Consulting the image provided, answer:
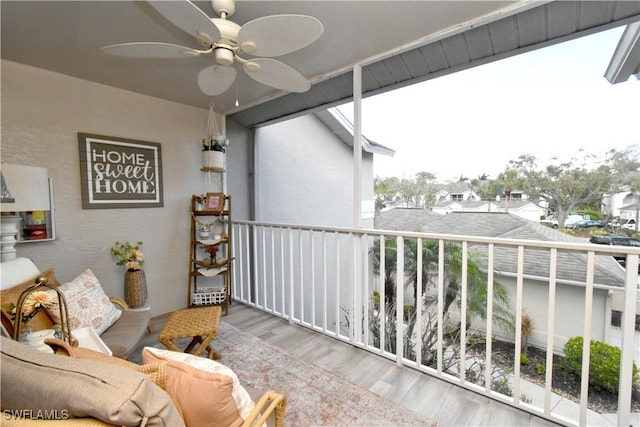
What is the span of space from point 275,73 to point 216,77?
41cm

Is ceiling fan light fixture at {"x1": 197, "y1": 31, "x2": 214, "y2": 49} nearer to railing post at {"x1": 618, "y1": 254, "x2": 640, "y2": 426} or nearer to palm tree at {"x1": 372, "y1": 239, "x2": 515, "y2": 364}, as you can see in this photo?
palm tree at {"x1": 372, "y1": 239, "x2": 515, "y2": 364}

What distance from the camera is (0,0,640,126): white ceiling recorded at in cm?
169

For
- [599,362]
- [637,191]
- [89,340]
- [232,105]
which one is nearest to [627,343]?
[599,362]

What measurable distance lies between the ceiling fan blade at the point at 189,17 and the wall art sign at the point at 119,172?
6.77 ft

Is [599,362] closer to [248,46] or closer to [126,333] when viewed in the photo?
[248,46]

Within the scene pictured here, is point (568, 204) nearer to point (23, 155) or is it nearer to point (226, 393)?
point (226, 393)

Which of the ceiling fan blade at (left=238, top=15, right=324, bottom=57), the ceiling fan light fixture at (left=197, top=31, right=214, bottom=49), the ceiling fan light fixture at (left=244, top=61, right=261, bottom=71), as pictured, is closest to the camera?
the ceiling fan blade at (left=238, top=15, right=324, bottom=57)

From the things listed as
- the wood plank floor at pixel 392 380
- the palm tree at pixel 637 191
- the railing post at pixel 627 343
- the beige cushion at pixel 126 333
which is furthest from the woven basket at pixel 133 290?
the palm tree at pixel 637 191

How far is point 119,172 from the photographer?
2.89m

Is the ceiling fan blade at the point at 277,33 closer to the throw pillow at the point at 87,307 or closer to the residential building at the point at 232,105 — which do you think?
the residential building at the point at 232,105

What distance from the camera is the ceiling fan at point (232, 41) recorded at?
1201 millimetres

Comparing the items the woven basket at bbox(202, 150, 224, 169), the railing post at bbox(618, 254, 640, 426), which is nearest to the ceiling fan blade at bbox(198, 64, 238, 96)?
the woven basket at bbox(202, 150, 224, 169)

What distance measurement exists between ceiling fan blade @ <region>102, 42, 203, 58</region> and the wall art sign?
160cm

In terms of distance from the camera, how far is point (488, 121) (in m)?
1.94
